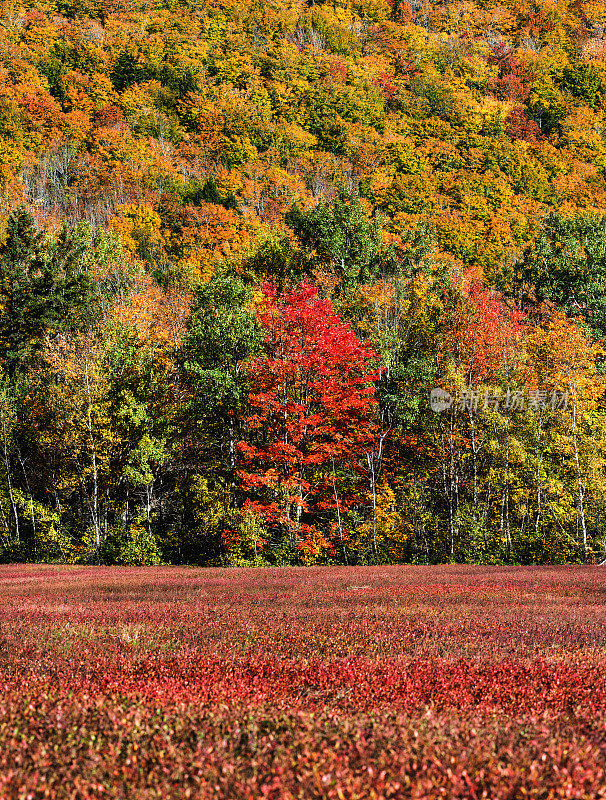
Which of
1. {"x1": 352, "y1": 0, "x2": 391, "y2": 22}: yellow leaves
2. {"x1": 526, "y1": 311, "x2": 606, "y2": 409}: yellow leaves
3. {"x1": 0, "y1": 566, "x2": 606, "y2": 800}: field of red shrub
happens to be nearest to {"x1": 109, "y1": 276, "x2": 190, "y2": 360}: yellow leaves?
{"x1": 526, "y1": 311, "x2": 606, "y2": 409}: yellow leaves

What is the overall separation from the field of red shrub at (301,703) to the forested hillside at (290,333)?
63.9 feet

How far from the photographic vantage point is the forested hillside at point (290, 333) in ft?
95.5

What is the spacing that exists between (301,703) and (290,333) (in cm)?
2764

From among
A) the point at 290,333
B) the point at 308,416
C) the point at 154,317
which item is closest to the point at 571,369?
the point at 308,416

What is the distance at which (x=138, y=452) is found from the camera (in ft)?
95.4

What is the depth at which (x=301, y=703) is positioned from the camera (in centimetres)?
409

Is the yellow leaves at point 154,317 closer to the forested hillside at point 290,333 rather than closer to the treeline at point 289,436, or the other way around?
the forested hillside at point 290,333

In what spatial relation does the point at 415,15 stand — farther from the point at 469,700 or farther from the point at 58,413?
the point at 469,700

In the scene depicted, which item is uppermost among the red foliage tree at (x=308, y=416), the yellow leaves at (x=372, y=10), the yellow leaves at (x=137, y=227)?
the yellow leaves at (x=372, y=10)

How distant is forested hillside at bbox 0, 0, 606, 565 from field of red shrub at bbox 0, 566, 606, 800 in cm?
1948

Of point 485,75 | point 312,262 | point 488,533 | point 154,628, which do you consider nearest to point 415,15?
point 485,75

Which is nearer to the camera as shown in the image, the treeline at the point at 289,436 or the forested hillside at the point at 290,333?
the treeline at the point at 289,436

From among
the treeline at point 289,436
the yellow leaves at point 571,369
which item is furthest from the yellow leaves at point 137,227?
the yellow leaves at point 571,369

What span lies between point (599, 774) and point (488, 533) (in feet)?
83.5
